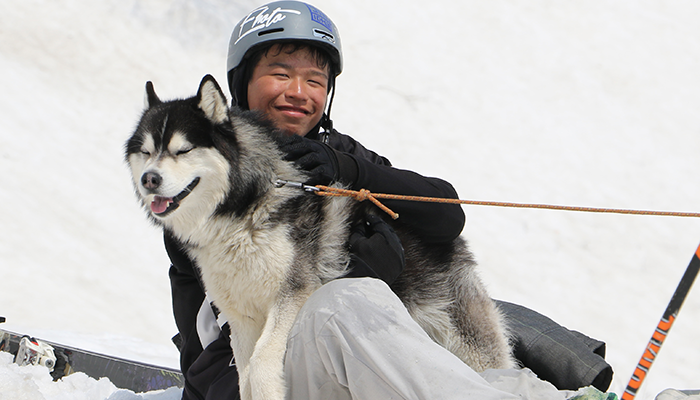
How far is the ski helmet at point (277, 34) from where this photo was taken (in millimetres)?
2490

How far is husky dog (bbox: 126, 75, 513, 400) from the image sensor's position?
1.77 m

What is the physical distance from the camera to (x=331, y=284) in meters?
1.70

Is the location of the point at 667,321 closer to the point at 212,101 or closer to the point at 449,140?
the point at 212,101

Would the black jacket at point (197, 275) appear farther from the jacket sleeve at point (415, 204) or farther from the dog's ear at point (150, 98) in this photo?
the dog's ear at point (150, 98)

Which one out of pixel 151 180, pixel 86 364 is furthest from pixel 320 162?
pixel 86 364

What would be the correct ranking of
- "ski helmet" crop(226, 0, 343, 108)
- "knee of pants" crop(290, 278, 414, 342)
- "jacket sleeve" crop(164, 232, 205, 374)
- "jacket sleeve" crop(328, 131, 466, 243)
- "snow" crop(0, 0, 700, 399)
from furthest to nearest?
"snow" crop(0, 0, 700, 399), "ski helmet" crop(226, 0, 343, 108), "jacket sleeve" crop(164, 232, 205, 374), "jacket sleeve" crop(328, 131, 466, 243), "knee of pants" crop(290, 278, 414, 342)

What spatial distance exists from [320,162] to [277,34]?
842 millimetres

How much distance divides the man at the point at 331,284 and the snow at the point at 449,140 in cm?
79

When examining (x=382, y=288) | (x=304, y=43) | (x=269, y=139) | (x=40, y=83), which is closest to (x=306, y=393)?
(x=382, y=288)

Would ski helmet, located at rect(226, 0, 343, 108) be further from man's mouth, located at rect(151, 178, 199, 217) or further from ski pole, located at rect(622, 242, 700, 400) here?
ski pole, located at rect(622, 242, 700, 400)

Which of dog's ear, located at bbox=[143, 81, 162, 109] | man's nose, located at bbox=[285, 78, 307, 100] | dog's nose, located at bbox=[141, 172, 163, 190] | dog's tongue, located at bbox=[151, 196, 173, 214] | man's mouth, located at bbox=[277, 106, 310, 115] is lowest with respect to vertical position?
dog's tongue, located at bbox=[151, 196, 173, 214]

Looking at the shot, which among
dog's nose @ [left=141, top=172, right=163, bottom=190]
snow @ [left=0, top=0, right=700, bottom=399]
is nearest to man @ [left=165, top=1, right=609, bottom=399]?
dog's nose @ [left=141, top=172, right=163, bottom=190]

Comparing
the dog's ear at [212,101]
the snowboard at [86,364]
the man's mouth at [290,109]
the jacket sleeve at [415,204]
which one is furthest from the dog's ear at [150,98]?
the snowboard at [86,364]

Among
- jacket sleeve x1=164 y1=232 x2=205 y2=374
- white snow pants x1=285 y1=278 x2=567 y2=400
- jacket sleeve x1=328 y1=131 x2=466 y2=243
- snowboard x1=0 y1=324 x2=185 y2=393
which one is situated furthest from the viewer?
snowboard x1=0 y1=324 x2=185 y2=393
